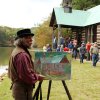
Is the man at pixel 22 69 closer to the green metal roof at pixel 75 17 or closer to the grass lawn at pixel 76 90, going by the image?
the grass lawn at pixel 76 90

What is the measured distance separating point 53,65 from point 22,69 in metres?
2.37

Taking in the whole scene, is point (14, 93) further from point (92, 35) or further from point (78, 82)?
point (92, 35)

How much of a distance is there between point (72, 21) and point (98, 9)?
2814mm

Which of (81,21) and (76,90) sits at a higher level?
(81,21)

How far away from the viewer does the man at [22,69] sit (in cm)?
700

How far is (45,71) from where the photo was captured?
917cm

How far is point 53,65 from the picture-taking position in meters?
9.29

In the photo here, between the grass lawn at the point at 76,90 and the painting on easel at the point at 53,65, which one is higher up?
the painting on easel at the point at 53,65

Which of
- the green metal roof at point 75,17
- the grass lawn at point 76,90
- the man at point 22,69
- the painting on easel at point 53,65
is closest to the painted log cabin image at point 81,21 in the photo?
the green metal roof at point 75,17

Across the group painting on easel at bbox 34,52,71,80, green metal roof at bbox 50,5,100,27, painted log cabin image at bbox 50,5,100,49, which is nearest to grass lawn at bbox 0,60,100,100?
painting on easel at bbox 34,52,71,80

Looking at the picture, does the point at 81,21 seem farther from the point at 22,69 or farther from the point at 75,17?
the point at 22,69

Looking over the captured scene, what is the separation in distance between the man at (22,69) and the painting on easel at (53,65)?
6.21ft

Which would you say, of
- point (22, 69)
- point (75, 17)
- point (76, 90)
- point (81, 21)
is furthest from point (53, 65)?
point (75, 17)

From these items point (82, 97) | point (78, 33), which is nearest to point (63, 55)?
point (82, 97)
